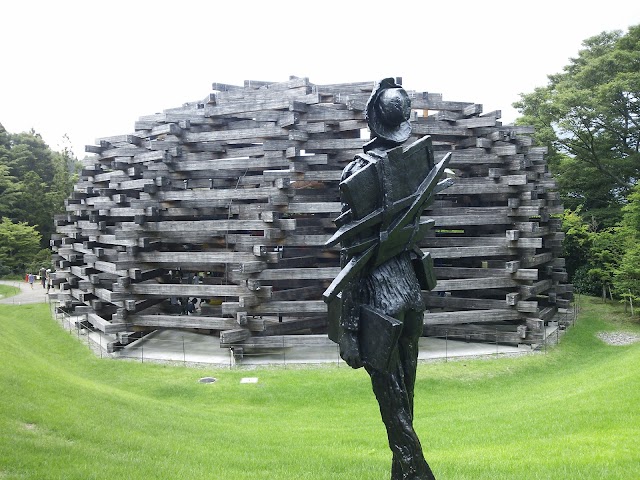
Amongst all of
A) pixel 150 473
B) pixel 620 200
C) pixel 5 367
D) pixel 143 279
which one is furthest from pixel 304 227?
pixel 620 200

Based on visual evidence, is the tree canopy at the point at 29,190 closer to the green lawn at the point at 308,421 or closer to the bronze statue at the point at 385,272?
the green lawn at the point at 308,421

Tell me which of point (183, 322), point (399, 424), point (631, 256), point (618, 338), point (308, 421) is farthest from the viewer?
point (631, 256)

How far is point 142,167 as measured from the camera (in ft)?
57.6

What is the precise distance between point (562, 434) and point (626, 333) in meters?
13.0

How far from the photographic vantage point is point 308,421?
33.4 feet

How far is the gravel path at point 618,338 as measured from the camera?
17.1 metres

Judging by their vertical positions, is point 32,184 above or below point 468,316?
above

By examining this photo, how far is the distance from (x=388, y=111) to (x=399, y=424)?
116 inches

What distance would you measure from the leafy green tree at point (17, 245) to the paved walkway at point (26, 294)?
226 centimetres

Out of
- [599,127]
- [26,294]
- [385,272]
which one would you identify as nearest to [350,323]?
[385,272]

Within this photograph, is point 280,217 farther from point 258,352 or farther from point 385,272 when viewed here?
point 385,272

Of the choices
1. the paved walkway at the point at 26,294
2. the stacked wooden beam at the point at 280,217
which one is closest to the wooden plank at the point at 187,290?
the stacked wooden beam at the point at 280,217

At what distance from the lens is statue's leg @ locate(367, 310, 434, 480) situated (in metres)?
4.52

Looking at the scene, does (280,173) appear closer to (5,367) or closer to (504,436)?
(5,367)
